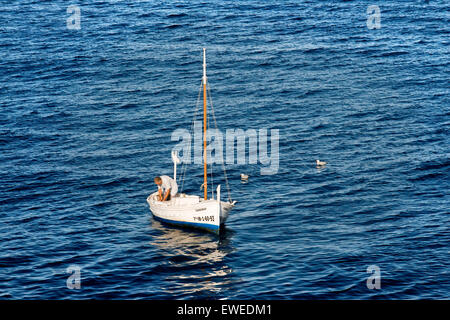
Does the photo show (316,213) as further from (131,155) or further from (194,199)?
(131,155)

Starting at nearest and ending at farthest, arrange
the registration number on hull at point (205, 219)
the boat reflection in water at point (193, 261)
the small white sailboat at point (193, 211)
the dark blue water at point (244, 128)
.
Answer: the boat reflection in water at point (193, 261) < the dark blue water at point (244, 128) < the small white sailboat at point (193, 211) < the registration number on hull at point (205, 219)

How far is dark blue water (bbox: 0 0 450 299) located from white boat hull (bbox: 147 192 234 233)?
1205mm

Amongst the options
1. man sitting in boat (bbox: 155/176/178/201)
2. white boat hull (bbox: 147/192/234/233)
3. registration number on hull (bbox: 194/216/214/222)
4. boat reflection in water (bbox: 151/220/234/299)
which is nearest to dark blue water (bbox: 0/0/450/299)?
boat reflection in water (bbox: 151/220/234/299)

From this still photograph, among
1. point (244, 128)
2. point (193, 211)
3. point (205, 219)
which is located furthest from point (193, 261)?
point (244, 128)

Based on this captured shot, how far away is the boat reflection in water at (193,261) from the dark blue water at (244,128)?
18 centimetres

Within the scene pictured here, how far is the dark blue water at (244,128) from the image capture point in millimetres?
48125

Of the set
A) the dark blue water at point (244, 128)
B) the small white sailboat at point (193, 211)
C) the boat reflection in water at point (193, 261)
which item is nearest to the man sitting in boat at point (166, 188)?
the small white sailboat at point (193, 211)

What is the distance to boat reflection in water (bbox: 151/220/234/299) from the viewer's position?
45.2 metres

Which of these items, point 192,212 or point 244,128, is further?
point 244,128

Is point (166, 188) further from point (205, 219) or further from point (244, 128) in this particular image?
point (244, 128)

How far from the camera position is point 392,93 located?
90.8 meters

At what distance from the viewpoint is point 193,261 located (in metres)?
50.0

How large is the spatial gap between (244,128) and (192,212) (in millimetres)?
29478

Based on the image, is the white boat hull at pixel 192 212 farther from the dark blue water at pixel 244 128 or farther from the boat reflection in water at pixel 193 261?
the dark blue water at pixel 244 128
